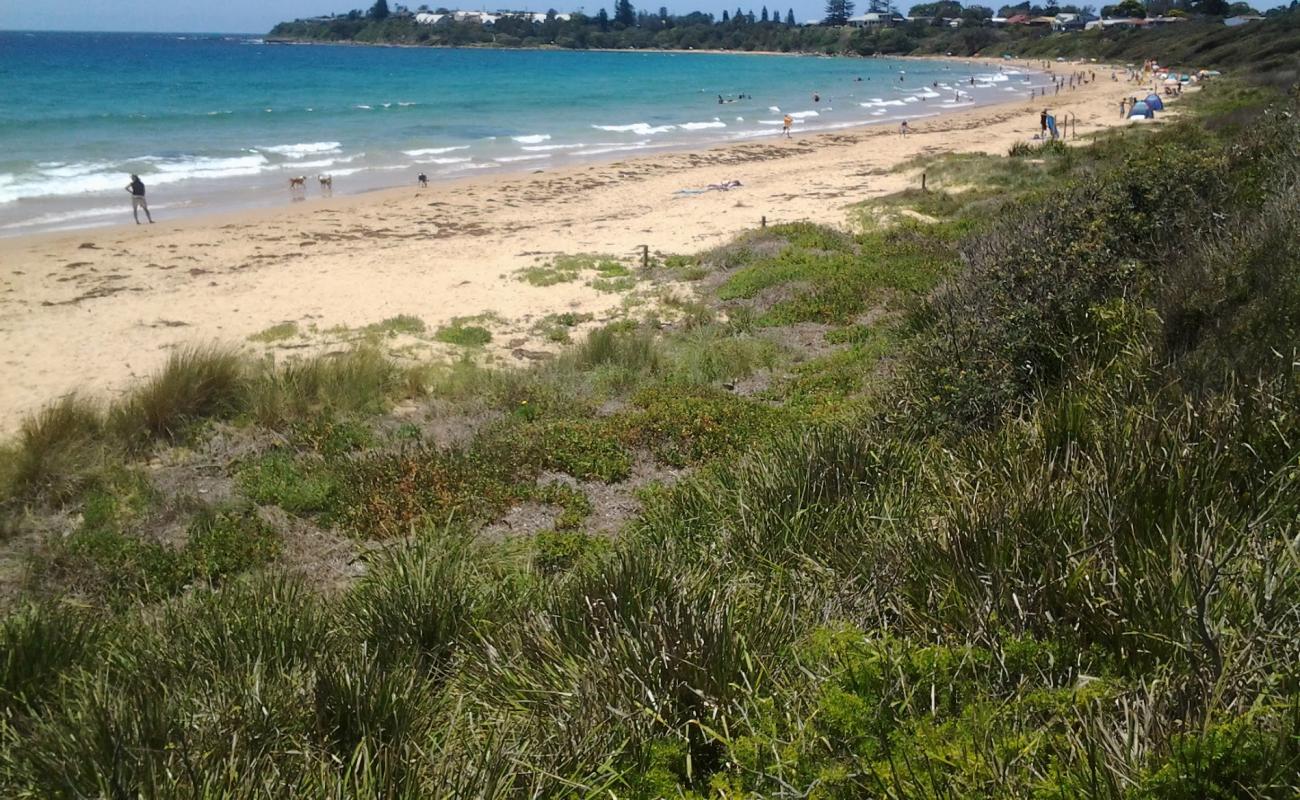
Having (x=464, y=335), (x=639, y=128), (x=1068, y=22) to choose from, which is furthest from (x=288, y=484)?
(x=1068, y=22)

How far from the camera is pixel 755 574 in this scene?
14.3ft

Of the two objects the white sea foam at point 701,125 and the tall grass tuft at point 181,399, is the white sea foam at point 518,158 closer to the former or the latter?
the white sea foam at point 701,125

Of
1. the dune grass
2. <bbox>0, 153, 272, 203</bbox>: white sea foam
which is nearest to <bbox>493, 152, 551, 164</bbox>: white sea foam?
<bbox>0, 153, 272, 203</bbox>: white sea foam

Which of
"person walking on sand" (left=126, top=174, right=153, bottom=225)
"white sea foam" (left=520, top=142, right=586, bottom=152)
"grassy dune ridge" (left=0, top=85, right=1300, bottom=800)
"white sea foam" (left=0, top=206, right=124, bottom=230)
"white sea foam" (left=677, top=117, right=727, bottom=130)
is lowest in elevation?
"grassy dune ridge" (left=0, top=85, right=1300, bottom=800)

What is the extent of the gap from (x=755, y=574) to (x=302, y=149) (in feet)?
112

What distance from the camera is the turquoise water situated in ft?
88.8

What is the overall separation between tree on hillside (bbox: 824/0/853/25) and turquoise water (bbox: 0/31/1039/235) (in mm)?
121553

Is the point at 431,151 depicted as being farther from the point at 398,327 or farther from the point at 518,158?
the point at 398,327

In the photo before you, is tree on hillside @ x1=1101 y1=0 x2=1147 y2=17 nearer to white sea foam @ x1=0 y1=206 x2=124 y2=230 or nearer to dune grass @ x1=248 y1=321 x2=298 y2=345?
white sea foam @ x1=0 y1=206 x2=124 y2=230

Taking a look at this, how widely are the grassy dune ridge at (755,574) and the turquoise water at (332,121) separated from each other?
1916 cm

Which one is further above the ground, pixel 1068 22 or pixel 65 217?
pixel 1068 22

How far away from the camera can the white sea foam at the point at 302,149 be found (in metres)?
33.0

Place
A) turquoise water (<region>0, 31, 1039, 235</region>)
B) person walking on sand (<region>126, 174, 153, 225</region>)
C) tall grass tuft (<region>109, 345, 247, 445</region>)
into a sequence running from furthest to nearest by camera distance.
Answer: turquoise water (<region>0, 31, 1039, 235</region>)
person walking on sand (<region>126, 174, 153, 225</region>)
tall grass tuft (<region>109, 345, 247, 445</region>)

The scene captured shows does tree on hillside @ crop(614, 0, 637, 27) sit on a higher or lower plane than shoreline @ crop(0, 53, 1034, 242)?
higher
